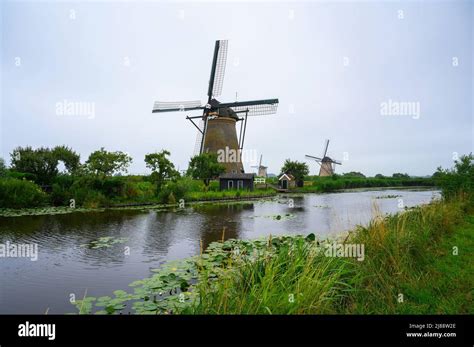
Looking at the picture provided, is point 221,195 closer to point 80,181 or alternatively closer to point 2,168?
point 80,181

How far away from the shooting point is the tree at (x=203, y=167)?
26.7 metres

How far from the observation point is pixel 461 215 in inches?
348

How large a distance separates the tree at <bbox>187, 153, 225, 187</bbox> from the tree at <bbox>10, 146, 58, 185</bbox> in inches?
446

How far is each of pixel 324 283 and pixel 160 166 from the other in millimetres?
17417

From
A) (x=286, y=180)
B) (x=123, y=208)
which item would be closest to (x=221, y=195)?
(x=123, y=208)

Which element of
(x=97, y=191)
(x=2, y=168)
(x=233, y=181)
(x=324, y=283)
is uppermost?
(x=2, y=168)

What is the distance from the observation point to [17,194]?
14734mm

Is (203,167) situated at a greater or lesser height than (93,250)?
greater

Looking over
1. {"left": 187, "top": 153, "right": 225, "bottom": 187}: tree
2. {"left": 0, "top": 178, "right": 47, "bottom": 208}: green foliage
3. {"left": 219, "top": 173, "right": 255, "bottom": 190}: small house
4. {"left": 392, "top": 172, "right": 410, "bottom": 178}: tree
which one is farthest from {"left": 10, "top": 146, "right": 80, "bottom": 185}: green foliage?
{"left": 392, "top": 172, "right": 410, "bottom": 178}: tree

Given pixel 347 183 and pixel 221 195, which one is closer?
pixel 221 195

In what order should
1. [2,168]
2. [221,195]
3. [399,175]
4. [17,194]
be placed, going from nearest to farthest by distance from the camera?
[17,194] → [2,168] → [221,195] → [399,175]

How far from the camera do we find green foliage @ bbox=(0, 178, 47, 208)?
47.0ft
